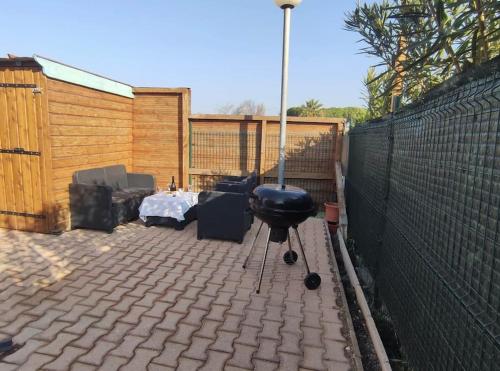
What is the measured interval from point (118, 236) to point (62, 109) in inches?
93.6

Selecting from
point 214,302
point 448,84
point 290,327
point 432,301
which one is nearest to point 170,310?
point 214,302

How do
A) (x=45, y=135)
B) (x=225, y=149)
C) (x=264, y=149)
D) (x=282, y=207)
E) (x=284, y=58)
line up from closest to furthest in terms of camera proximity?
(x=282, y=207)
(x=45, y=135)
(x=284, y=58)
(x=264, y=149)
(x=225, y=149)

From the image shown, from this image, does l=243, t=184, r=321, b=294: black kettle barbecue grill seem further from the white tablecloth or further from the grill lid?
the white tablecloth

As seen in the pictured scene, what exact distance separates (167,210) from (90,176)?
164 centimetres

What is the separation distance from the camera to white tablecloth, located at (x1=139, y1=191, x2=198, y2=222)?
5.62m

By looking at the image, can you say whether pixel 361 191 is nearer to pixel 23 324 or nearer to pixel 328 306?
pixel 328 306

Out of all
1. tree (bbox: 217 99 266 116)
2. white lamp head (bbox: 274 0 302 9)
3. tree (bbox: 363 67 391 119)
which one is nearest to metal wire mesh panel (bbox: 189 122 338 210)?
white lamp head (bbox: 274 0 302 9)

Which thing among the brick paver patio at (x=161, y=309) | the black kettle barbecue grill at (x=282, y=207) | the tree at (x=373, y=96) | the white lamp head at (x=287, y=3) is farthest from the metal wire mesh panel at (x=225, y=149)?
the tree at (x=373, y=96)

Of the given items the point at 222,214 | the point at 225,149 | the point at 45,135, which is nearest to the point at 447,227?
the point at 222,214

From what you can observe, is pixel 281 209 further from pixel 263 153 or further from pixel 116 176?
pixel 116 176

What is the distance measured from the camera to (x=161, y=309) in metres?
3.04

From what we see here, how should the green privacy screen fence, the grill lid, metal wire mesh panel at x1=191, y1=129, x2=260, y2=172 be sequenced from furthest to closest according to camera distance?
1. metal wire mesh panel at x1=191, y1=129, x2=260, y2=172
2. the grill lid
3. the green privacy screen fence

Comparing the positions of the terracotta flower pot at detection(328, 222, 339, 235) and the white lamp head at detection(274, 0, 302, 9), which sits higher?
the white lamp head at detection(274, 0, 302, 9)

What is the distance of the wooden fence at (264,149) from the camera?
7633 mm
